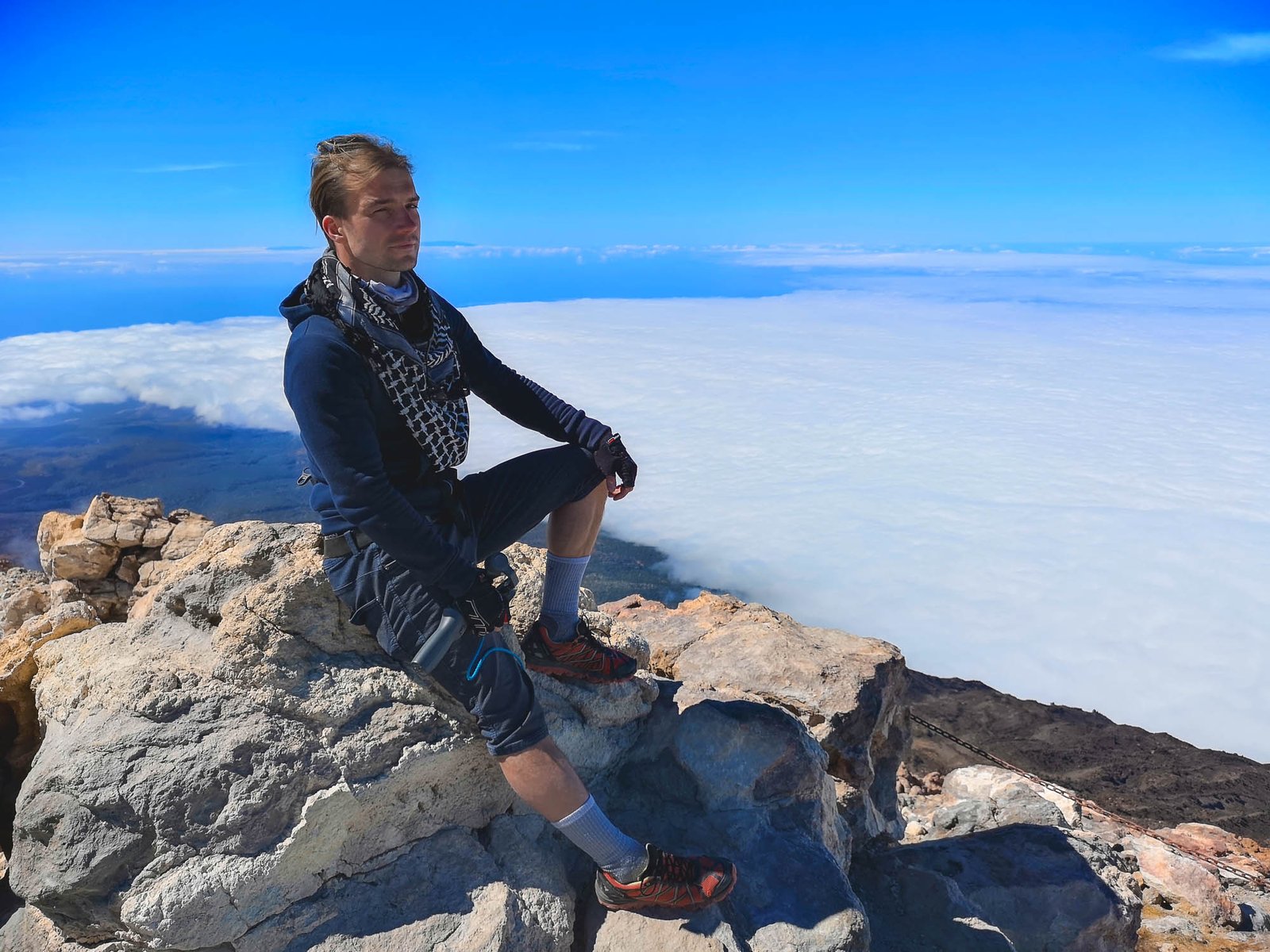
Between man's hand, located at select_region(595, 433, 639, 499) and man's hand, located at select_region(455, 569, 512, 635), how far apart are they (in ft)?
2.54

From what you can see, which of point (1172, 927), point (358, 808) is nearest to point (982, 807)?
point (1172, 927)

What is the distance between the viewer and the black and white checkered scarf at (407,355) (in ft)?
7.70

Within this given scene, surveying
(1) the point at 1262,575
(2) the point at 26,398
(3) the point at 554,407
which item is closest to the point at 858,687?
(3) the point at 554,407

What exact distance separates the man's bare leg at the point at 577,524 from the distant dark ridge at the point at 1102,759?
1138 cm

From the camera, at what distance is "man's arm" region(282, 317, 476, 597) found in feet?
7.34

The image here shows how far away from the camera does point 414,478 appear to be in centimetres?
260

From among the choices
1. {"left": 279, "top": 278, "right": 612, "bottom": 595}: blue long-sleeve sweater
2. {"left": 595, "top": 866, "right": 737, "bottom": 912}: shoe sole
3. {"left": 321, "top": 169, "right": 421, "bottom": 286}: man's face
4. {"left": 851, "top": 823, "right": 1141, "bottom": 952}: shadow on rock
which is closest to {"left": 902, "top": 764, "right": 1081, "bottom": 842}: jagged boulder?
{"left": 851, "top": 823, "right": 1141, "bottom": 952}: shadow on rock

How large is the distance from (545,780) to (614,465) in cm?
121

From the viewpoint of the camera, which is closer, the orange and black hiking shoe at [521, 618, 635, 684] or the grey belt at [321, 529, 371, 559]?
the grey belt at [321, 529, 371, 559]

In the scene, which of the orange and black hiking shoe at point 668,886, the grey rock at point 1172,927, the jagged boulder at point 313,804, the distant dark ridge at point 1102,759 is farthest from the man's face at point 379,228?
the distant dark ridge at point 1102,759

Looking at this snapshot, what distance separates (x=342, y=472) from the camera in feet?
7.46

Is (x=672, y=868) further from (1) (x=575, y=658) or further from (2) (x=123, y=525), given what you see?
(2) (x=123, y=525)

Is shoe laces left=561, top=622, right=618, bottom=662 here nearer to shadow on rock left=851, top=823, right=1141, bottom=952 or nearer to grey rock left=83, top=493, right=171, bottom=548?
shadow on rock left=851, top=823, right=1141, bottom=952

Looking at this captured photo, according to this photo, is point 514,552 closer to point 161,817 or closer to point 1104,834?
point 161,817
